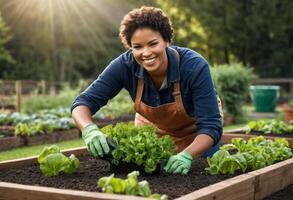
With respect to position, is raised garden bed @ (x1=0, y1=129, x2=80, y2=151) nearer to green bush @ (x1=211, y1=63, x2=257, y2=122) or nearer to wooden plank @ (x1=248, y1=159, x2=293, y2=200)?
wooden plank @ (x1=248, y1=159, x2=293, y2=200)

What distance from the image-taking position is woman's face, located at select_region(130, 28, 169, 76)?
3607 mm

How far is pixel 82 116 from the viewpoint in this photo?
3762mm

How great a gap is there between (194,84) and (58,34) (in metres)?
30.7

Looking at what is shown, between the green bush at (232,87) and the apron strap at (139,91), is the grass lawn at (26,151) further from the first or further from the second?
the green bush at (232,87)

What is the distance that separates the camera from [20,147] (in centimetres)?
768

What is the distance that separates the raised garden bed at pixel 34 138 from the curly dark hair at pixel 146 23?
A: 4.16 meters

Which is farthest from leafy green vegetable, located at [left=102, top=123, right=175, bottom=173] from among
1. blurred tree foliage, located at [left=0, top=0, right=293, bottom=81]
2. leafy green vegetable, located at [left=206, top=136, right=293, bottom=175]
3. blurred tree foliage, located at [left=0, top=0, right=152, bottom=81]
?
blurred tree foliage, located at [left=0, top=0, right=152, bottom=81]

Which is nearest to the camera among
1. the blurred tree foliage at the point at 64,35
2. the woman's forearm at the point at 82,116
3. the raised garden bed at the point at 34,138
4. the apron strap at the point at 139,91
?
the woman's forearm at the point at 82,116

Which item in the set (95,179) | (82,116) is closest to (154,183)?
(95,179)

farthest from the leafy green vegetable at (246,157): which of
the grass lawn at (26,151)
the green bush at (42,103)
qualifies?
the green bush at (42,103)

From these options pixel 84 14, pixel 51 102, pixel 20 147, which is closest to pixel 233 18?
pixel 84 14

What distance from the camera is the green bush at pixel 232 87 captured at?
12.8 metres

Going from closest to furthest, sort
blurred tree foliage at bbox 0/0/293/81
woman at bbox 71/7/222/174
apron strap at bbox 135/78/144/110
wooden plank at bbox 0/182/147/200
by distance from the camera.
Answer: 1. wooden plank at bbox 0/182/147/200
2. woman at bbox 71/7/222/174
3. apron strap at bbox 135/78/144/110
4. blurred tree foliage at bbox 0/0/293/81

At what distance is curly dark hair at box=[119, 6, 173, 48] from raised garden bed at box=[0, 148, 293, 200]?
96 cm
